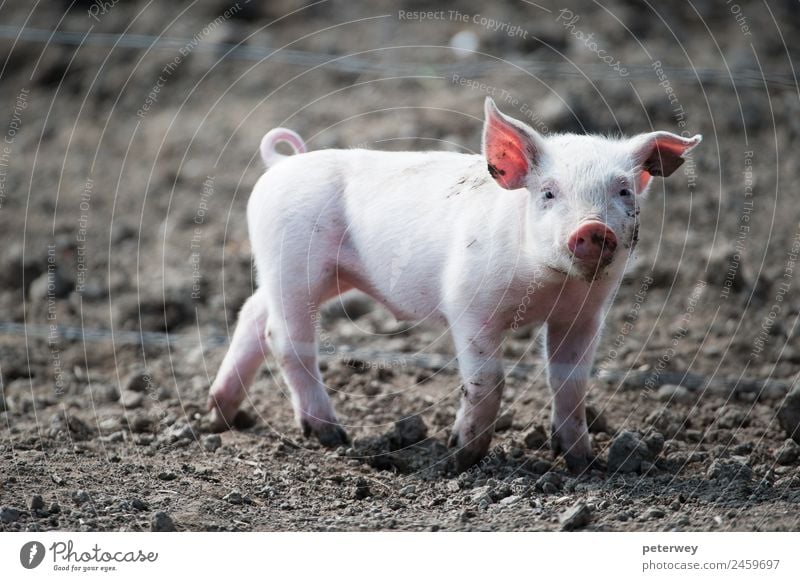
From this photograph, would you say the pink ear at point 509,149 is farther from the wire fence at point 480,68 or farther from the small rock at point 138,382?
the wire fence at point 480,68

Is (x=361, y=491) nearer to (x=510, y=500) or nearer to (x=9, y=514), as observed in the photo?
(x=510, y=500)

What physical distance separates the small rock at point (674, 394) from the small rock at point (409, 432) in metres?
1.51

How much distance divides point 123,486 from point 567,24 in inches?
324

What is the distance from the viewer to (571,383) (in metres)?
5.40

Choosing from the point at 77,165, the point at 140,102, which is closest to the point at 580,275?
the point at 77,165

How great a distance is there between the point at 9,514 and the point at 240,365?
1.71 m

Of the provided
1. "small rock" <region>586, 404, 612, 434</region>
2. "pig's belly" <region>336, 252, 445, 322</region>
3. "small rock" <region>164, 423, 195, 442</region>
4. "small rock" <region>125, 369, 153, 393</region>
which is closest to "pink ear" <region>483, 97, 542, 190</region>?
"pig's belly" <region>336, 252, 445, 322</region>

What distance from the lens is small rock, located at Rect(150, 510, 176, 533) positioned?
4.57 meters

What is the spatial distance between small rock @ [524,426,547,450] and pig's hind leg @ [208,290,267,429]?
1518mm

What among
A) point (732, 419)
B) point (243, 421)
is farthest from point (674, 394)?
point (243, 421)

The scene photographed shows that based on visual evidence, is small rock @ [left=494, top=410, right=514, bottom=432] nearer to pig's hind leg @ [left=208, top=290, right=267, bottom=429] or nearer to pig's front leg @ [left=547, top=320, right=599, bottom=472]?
pig's front leg @ [left=547, top=320, right=599, bottom=472]

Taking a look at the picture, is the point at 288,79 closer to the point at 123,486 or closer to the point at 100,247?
the point at 100,247
